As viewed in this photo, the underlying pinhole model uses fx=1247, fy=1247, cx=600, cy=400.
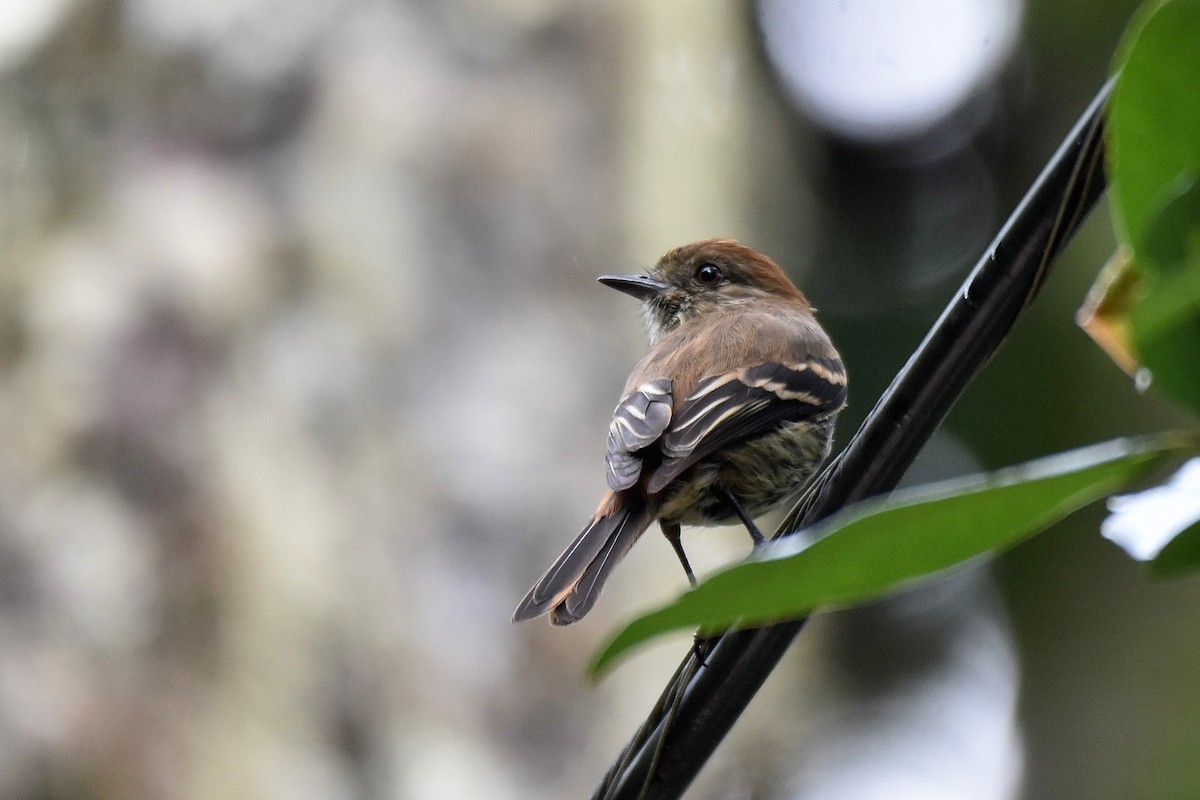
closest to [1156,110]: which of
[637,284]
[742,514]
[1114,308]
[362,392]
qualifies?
[1114,308]

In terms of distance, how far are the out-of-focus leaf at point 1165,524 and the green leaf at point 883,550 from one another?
0.23ft

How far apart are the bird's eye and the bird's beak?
12 centimetres

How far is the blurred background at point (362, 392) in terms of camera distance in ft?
16.1

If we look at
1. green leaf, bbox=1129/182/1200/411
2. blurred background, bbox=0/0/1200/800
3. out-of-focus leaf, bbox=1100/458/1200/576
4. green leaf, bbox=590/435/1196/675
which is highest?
green leaf, bbox=1129/182/1200/411

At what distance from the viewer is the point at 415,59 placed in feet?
19.5

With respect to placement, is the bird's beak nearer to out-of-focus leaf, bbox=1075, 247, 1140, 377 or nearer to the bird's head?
the bird's head

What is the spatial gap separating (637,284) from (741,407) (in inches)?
57.2

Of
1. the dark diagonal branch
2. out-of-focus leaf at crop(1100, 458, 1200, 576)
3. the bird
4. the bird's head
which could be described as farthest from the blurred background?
out-of-focus leaf at crop(1100, 458, 1200, 576)

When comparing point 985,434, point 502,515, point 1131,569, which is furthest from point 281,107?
point 1131,569

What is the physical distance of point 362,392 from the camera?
211 inches

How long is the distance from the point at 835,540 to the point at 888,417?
934 mm

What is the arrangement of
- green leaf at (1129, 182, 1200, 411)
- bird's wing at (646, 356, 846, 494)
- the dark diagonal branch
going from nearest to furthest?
green leaf at (1129, 182, 1200, 411)
the dark diagonal branch
bird's wing at (646, 356, 846, 494)

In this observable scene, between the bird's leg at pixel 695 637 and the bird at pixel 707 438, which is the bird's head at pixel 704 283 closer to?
the bird at pixel 707 438

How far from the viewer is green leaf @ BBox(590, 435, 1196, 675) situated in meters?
0.72
